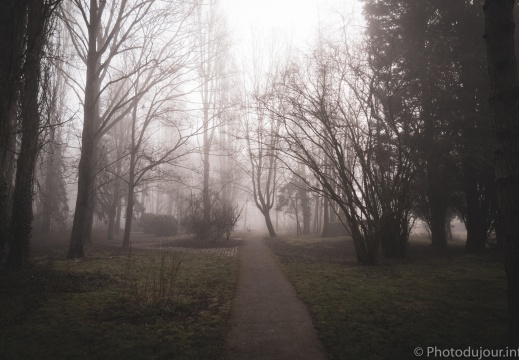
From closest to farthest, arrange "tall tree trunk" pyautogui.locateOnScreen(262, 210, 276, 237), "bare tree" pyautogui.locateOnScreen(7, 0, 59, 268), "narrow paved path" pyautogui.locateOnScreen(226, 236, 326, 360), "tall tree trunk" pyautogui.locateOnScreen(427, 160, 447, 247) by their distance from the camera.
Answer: "narrow paved path" pyautogui.locateOnScreen(226, 236, 326, 360)
"bare tree" pyautogui.locateOnScreen(7, 0, 59, 268)
"tall tree trunk" pyautogui.locateOnScreen(427, 160, 447, 247)
"tall tree trunk" pyautogui.locateOnScreen(262, 210, 276, 237)

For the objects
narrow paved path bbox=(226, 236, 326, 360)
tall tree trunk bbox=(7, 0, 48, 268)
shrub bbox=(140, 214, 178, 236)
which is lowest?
narrow paved path bbox=(226, 236, 326, 360)

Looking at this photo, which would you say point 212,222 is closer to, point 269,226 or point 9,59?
point 269,226

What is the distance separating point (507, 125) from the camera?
3.12 metres

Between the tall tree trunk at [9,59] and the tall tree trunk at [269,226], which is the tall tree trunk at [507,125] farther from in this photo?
the tall tree trunk at [269,226]

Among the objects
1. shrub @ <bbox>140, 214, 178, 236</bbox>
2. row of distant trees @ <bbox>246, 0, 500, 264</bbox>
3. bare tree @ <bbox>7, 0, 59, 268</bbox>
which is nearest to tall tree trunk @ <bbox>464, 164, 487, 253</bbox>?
row of distant trees @ <bbox>246, 0, 500, 264</bbox>

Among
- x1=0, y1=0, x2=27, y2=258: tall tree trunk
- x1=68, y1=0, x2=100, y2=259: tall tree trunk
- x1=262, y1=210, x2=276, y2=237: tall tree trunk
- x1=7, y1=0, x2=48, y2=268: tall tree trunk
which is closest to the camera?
x1=0, y1=0, x2=27, y2=258: tall tree trunk

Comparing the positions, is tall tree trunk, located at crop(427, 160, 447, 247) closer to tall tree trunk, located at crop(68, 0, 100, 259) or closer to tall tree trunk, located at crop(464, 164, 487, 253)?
tall tree trunk, located at crop(464, 164, 487, 253)

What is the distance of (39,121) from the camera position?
6.32 metres

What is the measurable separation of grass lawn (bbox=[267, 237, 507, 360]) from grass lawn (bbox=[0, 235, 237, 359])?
159 cm

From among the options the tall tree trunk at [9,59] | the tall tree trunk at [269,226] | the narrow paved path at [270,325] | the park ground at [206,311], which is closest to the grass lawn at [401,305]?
the park ground at [206,311]

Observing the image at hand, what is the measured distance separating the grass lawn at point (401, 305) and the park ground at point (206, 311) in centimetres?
2

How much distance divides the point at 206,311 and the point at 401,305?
3.27 metres

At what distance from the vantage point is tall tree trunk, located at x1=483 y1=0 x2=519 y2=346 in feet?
10.00

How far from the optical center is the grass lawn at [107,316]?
3.14 meters
